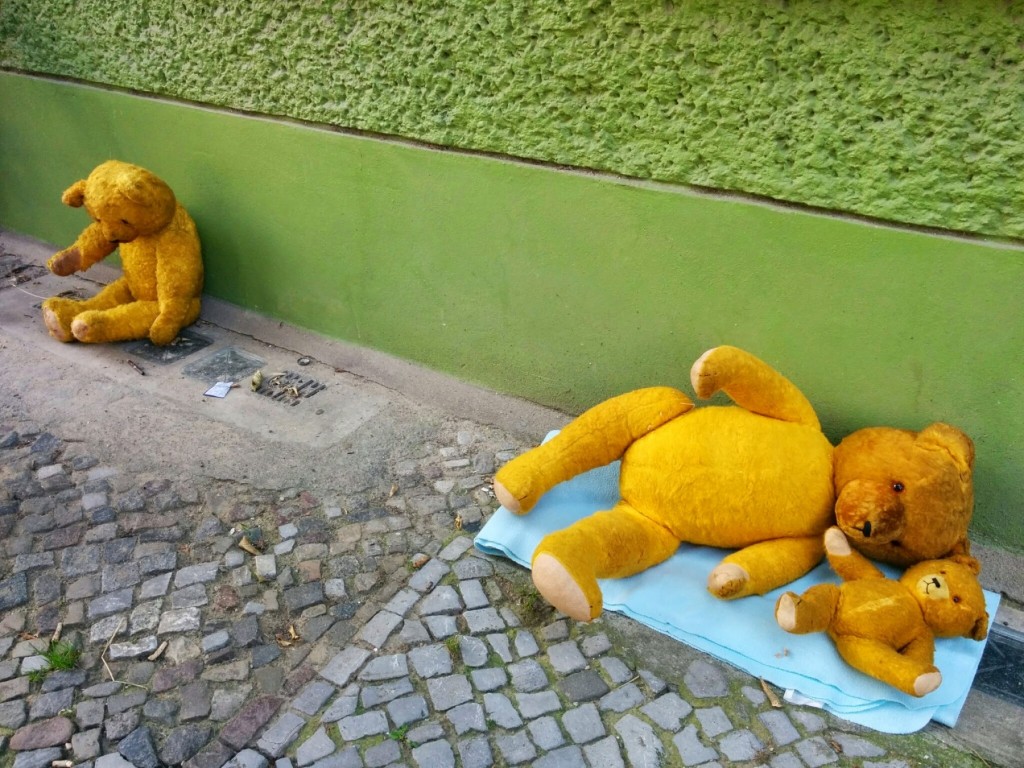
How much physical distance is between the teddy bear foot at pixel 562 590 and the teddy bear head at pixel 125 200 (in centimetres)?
276

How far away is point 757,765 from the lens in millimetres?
2264

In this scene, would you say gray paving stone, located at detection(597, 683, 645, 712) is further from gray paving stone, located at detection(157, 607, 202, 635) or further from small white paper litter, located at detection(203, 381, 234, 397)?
small white paper litter, located at detection(203, 381, 234, 397)

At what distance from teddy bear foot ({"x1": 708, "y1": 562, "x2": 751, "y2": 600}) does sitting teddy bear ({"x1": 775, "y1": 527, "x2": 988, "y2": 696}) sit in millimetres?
152

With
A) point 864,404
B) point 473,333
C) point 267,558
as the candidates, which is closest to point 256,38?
point 473,333

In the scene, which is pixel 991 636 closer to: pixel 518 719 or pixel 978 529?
pixel 978 529

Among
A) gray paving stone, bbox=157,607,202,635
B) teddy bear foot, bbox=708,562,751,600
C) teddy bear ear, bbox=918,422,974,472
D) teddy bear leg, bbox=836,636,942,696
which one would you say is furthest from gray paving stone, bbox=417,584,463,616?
teddy bear ear, bbox=918,422,974,472

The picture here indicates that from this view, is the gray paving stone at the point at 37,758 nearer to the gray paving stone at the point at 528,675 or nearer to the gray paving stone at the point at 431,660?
the gray paving stone at the point at 431,660

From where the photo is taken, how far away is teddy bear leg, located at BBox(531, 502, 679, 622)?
240 cm

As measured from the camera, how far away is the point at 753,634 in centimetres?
258

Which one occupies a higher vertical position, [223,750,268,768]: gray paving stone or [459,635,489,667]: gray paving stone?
[459,635,489,667]: gray paving stone

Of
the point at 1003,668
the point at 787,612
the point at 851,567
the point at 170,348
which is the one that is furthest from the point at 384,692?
the point at 170,348

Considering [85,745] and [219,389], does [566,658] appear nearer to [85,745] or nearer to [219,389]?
[85,745]

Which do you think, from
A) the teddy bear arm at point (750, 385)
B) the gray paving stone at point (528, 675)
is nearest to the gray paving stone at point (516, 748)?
the gray paving stone at point (528, 675)

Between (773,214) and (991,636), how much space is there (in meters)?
1.52
